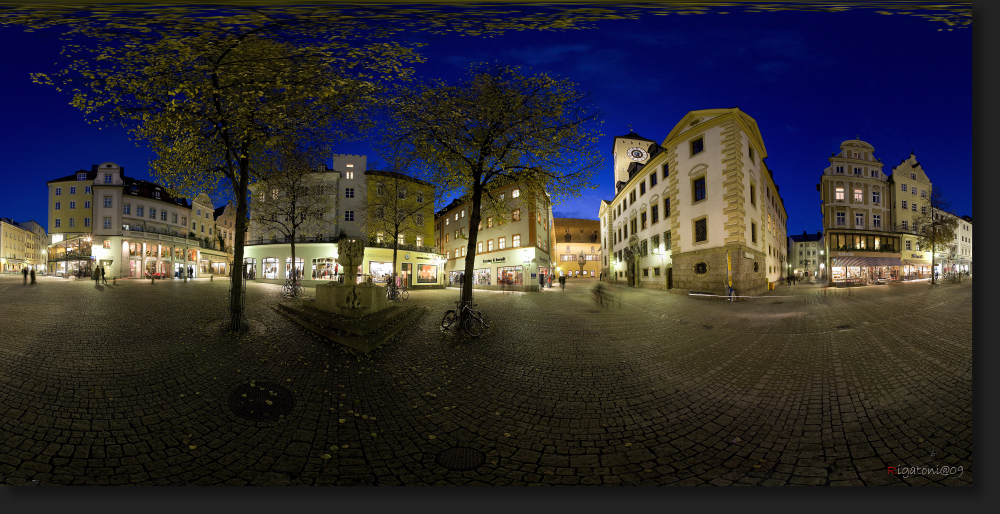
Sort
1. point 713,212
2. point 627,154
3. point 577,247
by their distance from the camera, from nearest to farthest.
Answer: point 713,212 → point 627,154 → point 577,247

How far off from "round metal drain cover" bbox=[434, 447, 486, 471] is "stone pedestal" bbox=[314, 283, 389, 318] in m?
3.97

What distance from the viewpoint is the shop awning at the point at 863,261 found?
3775 millimetres

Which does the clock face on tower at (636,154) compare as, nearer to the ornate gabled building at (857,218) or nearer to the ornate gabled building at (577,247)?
the ornate gabled building at (577,247)

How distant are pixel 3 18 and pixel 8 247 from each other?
2.50 meters

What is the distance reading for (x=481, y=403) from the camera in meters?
2.26

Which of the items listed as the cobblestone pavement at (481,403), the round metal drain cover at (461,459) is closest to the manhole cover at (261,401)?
the cobblestone pavement at (481,403)

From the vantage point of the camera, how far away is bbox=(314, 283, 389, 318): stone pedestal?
5301mm

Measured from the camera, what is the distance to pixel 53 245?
335 cm

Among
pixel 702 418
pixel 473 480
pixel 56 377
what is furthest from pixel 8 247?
pixel 702 418

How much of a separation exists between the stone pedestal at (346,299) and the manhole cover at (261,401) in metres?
2.90

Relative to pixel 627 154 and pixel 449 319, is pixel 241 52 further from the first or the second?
pixel 627 154

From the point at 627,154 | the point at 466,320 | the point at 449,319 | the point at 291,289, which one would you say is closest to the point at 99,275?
the point at 291,289

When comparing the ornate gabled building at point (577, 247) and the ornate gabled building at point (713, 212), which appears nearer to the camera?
the ornate gabled building at point (713, 212)

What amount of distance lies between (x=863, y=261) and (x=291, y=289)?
29.6ft
